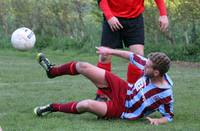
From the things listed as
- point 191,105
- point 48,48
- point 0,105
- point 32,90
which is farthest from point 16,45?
point 48,48

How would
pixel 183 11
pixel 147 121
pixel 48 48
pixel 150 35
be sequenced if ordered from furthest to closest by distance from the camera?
pixel 48 48 → pixel 150 35 → pixel 183 11 → pixel 147 121

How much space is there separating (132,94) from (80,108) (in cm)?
56

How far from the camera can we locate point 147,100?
5.91 m

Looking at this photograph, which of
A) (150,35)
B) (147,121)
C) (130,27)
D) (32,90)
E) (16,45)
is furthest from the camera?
(150,35)

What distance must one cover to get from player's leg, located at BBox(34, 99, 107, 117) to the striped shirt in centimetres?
28

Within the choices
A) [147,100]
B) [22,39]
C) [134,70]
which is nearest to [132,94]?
[147,100]

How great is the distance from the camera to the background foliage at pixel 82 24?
56.5 feet

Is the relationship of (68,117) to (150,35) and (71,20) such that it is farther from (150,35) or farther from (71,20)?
(71,20)

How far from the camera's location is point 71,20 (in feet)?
70.5

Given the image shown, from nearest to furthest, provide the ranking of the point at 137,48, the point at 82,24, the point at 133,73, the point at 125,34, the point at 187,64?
the point at 133,73 < the point at 137,48 < the point at 125,34 < the point at 187,64 < the point at 82,24

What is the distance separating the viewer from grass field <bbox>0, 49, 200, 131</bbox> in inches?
220

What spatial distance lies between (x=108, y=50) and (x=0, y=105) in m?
1.74

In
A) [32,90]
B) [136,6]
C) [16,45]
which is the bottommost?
[32,90]

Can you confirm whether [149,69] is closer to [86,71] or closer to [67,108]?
[86,71]
